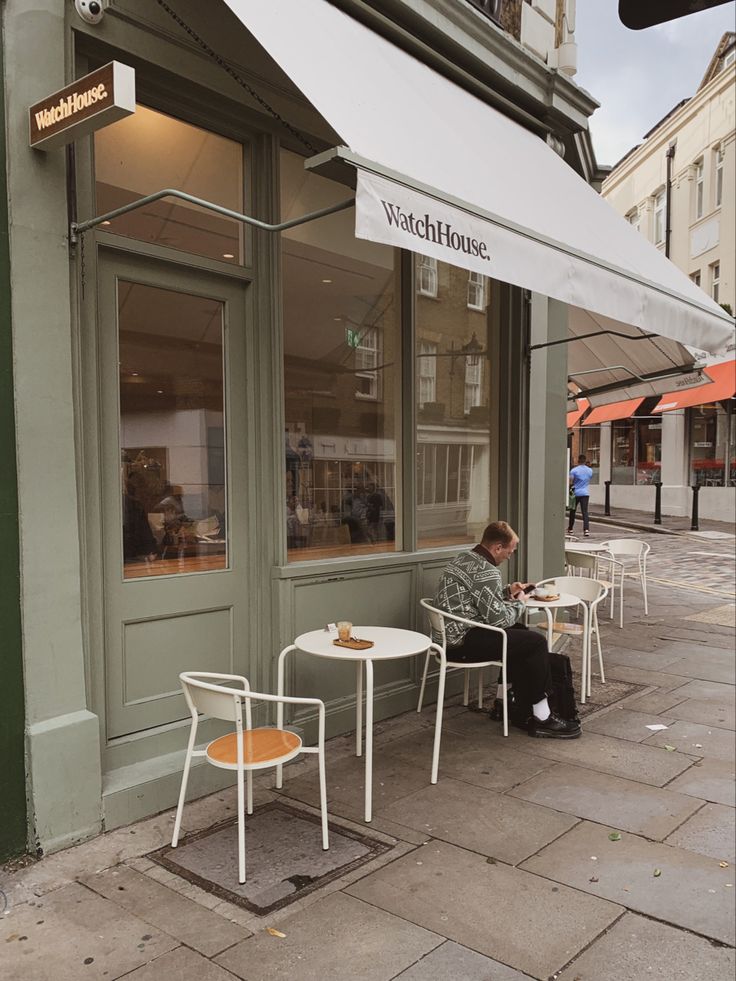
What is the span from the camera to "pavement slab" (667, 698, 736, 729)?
5.52 metres

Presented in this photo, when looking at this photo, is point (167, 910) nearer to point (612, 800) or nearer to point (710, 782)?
point (612, 800)

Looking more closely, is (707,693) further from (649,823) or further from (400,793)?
(400,793)

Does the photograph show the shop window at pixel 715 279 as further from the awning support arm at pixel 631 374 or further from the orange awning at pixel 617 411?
the awning support arm at pixel 631 374

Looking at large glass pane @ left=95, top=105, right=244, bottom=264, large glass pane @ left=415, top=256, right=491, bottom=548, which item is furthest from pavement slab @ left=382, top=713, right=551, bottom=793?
large glass pane @ left=95, top=105, right=244, bottom=264

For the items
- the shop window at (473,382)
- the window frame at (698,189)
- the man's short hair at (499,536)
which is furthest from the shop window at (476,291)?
the window frame at (698,189)

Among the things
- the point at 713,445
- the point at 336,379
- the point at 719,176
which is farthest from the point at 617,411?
the point at 336,379

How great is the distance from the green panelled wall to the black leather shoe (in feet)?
10.3

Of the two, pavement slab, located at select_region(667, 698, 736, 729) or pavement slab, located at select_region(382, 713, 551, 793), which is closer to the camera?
pavement slab, located at select_region(382, 713, 551, 793)

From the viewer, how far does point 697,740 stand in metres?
5.13

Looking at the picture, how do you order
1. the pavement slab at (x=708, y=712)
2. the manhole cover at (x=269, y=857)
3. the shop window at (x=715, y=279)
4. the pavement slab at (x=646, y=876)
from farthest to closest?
1. the shop window at (x=715, y=279)
2. the pavement slab at (x=708, y=712)
3. the manhole cover at (x=269, y=857)
4. the pavement slab at (x=646, y=876)

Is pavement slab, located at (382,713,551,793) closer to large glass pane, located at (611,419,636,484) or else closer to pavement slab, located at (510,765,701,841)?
pavement slab, located at (510,765,701,841)

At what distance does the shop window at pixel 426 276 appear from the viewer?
6.01 metres

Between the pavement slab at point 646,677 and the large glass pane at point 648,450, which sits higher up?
the large glass pane at point 648,450

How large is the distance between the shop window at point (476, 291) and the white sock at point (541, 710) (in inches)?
132
